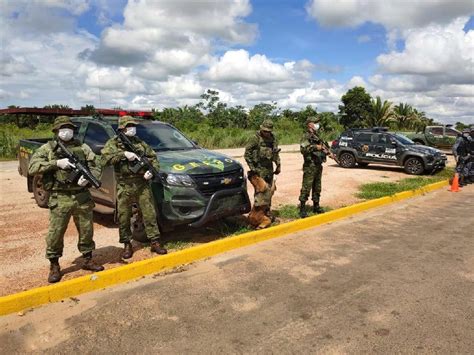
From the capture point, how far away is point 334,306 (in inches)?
150

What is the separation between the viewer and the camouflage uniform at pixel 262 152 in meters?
6.14

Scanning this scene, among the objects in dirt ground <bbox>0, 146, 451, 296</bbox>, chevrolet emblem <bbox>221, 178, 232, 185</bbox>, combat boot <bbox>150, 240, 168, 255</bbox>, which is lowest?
dirt ground <bbox>0, 146, 451, 296</bbox>

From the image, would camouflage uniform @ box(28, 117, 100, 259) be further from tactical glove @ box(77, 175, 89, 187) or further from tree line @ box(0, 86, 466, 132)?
tree line @ box(0, 86, 466, 132)

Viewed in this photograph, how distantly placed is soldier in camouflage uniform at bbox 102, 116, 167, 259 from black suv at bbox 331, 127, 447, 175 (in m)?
8.45

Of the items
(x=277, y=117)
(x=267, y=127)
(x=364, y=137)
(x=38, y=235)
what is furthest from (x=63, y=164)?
(x=277, y=117)

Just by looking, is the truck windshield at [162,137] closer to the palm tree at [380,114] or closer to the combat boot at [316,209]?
the combat boot at [316,209]

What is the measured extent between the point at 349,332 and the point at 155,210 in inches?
115

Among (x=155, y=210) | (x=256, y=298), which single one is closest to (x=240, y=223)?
(x=155, y=210)

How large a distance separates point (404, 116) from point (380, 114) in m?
4.29

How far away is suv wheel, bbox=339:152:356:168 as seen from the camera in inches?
588

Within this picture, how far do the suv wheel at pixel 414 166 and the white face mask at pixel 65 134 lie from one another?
11931 mm

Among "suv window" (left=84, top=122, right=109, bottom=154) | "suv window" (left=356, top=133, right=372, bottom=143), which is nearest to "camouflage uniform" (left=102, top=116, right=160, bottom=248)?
"suv window" (left=84, top=122, right=109, bottom=154)

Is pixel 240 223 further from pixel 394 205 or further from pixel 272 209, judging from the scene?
pixel 394 205

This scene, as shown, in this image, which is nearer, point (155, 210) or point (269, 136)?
point (155, 210)
